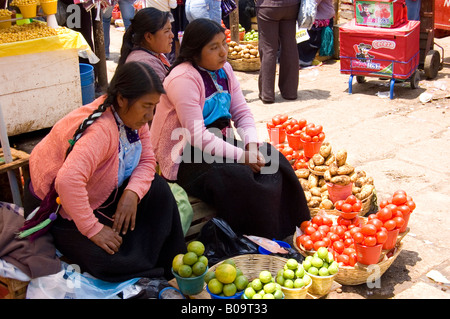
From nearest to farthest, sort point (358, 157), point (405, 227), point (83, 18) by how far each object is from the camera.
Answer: point (405, 227), point (358, 157), point (83, 18)

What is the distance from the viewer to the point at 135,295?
116 inches

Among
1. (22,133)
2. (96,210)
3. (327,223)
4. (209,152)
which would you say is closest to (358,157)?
(327,223)

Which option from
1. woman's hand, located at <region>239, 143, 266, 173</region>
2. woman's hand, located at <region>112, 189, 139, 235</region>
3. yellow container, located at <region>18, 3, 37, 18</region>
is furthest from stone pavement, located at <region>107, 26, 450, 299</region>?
yellow container, located at <region>18, 3, 37, 18</region>

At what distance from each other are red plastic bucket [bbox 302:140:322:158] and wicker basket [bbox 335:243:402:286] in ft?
4.68

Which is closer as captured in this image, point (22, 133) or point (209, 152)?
point (209, 152)

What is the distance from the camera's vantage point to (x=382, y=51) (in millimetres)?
6871

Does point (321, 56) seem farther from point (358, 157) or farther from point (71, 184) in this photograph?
point (71, 184)

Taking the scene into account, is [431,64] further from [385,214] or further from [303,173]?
[385,214]

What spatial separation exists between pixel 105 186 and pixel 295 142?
91.9 inches

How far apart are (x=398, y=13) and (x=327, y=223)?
3.84m

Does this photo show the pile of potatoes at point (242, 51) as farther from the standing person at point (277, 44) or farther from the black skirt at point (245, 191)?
the black skirt at point (245, 191)

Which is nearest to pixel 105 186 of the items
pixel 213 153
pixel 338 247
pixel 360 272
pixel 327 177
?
pixel 213 153

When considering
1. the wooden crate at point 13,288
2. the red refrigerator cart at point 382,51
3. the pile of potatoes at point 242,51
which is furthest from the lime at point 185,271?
the pile of potatoes at point 242,51

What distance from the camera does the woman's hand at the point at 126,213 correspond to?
9.95 feet
